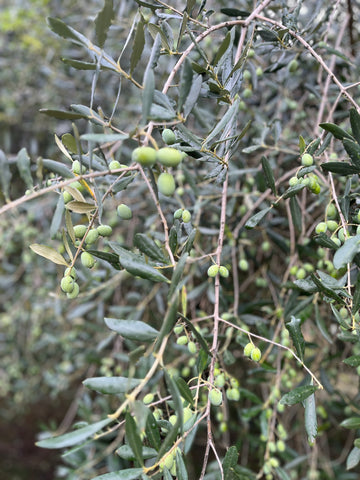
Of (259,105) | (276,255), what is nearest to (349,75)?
(259,105)

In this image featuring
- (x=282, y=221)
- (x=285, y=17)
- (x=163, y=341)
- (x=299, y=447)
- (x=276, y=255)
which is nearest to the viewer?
(x=163, y=341)

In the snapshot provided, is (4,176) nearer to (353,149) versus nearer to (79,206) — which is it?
(79,206)

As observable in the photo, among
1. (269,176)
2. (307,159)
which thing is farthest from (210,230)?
(307,159)

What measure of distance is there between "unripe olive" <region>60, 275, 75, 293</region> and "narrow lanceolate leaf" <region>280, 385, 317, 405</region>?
378 millimetres

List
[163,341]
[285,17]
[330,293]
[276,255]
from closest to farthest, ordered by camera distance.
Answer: [163,341], [330,293], [285,17], [276,255]

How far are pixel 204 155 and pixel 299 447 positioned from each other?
153 centimetres

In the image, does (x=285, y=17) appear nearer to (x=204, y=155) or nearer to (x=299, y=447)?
(x=204, y=155)

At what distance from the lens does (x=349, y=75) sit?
1250 mm

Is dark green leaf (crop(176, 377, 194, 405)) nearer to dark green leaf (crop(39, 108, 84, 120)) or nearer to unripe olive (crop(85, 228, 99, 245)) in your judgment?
unripe olive (crop(85, 228, 99, 245))

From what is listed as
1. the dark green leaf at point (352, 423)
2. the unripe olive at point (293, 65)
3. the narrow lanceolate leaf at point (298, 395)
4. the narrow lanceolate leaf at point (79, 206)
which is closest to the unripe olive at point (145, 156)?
the narrow lanceolate leaf at point (79, 206)

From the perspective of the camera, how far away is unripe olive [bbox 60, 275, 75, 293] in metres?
0.60

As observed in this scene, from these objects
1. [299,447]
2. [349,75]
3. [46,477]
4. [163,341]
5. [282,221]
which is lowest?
[46,477]

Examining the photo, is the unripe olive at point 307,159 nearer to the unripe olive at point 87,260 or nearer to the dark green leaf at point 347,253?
the dark green leaf at point 347,253

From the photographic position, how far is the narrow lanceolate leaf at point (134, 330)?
1.62 ft
